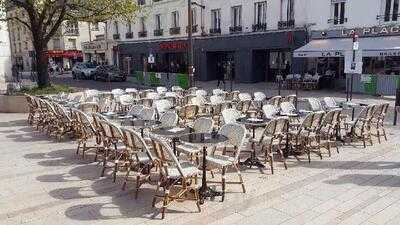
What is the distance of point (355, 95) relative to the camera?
62.4 feet

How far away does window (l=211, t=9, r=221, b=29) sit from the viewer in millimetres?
27875

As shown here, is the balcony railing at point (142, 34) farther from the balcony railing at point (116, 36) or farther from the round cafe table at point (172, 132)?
the round cafe table at point (172, 132)

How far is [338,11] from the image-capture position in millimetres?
21297

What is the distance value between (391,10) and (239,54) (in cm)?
984

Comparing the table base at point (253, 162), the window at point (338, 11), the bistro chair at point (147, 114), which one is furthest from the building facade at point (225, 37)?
the table base at point (253, 162)

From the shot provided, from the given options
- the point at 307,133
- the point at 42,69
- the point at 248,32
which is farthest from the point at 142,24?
the point at 307,133

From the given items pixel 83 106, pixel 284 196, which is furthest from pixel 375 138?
pixel 83 106

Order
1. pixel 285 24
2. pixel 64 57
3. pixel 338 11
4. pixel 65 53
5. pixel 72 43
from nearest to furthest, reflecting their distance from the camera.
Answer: pixel 338 11, pixel 285 24, pixel 65 53, pixel 64 57, pixel 72 43

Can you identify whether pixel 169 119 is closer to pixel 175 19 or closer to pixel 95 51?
pixel 175 19

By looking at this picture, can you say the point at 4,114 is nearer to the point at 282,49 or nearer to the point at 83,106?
the point at 83,106

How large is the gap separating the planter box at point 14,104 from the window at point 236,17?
1553 centimetres

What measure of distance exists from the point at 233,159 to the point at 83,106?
18.0 ft

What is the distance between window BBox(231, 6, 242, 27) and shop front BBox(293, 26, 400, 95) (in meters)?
5.76

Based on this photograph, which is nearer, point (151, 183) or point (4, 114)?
point (151, 183)
